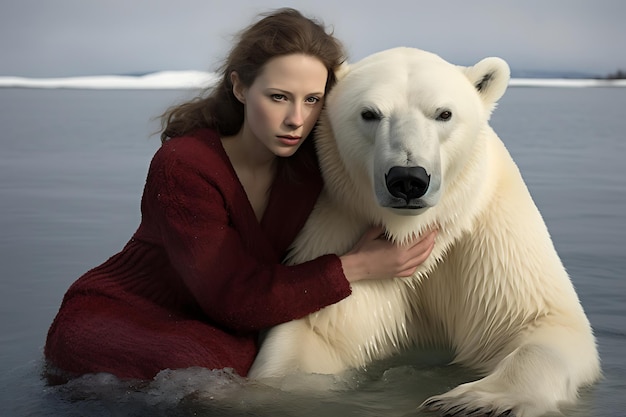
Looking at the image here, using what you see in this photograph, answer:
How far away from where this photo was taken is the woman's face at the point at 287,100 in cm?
248

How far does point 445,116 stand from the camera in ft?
7.68

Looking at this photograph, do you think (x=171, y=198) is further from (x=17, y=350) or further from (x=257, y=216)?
(x=17, y=350)

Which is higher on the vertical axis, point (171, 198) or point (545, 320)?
point (171, 198)

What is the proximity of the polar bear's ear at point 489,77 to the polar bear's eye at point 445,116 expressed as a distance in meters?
0.23

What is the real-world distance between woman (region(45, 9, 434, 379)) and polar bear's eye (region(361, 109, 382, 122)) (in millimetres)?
196

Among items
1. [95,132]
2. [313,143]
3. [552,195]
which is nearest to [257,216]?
[313,143]

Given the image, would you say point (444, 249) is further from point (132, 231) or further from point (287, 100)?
point (132, 231)

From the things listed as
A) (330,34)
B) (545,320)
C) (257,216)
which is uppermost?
(330,34)

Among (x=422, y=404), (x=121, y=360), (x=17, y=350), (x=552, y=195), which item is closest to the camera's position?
(x=422, y=404)

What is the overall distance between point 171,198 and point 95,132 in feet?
23.4

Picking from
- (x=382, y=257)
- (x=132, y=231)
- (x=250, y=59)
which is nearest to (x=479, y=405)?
(x=382, y=257)

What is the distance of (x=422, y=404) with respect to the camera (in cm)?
225

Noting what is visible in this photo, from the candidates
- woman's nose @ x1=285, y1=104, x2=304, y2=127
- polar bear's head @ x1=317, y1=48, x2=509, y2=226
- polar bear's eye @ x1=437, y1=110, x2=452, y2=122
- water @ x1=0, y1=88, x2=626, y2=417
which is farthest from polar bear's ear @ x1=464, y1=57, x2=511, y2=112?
water @ x1=0, y1=88, x2=626, y2=417

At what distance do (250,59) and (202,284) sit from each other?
64 cm
